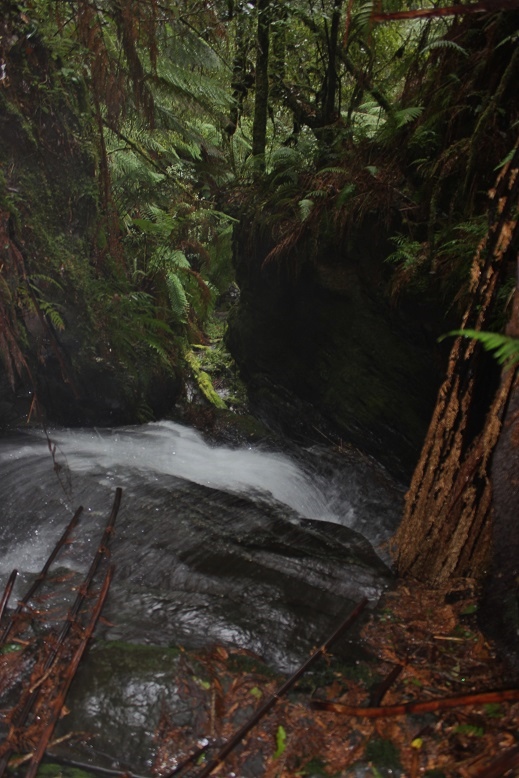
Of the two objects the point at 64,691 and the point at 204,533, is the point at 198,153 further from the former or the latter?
the point at 64,691

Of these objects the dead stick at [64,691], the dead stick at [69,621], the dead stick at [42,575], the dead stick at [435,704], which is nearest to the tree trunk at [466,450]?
the dead stick at [435,704]

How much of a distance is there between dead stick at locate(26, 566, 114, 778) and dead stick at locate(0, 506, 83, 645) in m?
0.40

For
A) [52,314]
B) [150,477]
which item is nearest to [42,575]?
[150,477]

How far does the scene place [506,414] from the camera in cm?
272

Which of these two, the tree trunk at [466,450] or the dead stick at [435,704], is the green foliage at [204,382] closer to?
the tree trunk at [466,450]

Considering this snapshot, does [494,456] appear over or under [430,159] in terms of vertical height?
under

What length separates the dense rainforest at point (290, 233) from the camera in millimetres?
3072

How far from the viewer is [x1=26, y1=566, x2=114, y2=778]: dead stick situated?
76.3 inches

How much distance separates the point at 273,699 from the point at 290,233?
426 centimetres

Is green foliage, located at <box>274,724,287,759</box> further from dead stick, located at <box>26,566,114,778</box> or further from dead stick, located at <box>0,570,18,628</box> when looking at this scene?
dead stick, located at <box>0,570,18,628</box>

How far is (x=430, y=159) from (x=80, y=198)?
152 inches

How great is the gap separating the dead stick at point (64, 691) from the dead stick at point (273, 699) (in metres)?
0.60

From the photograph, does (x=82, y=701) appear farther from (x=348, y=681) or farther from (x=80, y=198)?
(x=80, y=198)

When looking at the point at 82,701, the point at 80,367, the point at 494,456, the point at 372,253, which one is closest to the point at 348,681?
the point at 82,701
